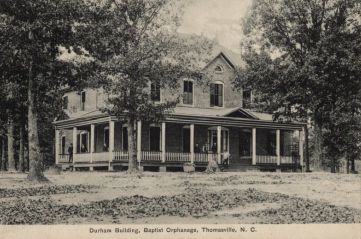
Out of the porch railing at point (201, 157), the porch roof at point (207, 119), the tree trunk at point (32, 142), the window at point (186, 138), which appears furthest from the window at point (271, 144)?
the tree trunk at point (32, 142)

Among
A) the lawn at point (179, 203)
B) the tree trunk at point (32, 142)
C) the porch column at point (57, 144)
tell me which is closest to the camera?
the lawn at point (179, 203)

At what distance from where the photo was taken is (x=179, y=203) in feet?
39.7

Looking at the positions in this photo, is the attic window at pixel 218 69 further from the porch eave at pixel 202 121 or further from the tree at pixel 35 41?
the tree at pixel 35 41

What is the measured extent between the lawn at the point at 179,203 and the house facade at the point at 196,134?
477 inches

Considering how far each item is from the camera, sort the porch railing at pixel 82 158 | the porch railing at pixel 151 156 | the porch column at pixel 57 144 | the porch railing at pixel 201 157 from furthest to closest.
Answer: the porch column at pixel 57 144, the porch railing at pixel 82 158, the porch railing at pixel 201 157, the porch railing at pixel 151 156

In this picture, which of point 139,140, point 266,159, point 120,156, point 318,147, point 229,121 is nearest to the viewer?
point 318,147

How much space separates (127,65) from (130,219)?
41.4 ft

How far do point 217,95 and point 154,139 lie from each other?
4959mm

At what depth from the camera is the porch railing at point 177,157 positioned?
28.7 m

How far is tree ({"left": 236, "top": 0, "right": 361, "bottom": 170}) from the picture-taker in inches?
992

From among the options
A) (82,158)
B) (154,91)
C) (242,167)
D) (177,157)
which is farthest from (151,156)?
(242,167)

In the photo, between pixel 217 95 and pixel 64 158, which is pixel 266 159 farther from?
pixel 64 158

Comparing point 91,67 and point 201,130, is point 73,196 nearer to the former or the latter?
point 91,67

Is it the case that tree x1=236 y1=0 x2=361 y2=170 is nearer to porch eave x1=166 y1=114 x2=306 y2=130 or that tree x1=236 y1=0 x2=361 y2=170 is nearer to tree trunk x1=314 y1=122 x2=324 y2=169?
tree trunk x1=314 y1=122 x2=324 y2=169
